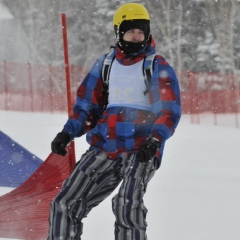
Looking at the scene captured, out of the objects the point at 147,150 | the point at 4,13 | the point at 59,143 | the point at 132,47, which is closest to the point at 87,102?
the point at 59,143

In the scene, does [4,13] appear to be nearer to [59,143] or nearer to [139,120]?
[59,143]

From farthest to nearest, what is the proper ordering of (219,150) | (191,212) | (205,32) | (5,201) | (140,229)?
(205,32)
(219,150)
(191,212)
(5,201)
(140,229)

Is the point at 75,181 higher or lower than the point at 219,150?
higher

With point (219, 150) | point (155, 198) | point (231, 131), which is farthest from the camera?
point (231, 131)

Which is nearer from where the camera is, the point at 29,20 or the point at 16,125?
the point at 16,125

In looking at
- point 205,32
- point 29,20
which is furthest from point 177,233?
point 29,20

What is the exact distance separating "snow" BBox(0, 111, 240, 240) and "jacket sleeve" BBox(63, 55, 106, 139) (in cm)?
157

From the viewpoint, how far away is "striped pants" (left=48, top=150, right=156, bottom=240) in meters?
3.67

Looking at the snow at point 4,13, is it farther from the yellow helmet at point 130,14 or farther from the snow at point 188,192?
the yellow helmet at point 130,14

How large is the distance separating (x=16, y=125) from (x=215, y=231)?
10620mm

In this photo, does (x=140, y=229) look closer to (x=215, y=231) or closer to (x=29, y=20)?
(x=215, y=231)

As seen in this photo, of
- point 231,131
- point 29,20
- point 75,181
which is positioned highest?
point 29,20

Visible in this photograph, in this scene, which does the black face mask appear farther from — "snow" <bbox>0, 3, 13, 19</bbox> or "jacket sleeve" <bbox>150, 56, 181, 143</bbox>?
"snow" <bbox>0, 3, 13, 19</bbox>

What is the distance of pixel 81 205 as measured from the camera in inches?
152
